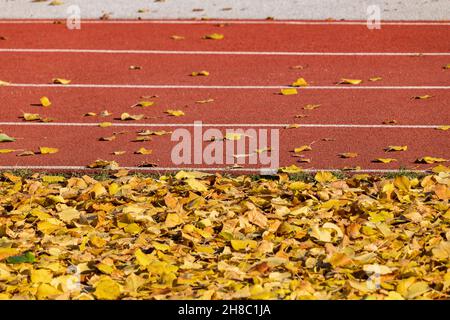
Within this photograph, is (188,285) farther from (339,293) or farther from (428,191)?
(428,191)

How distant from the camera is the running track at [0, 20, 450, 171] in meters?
7.96

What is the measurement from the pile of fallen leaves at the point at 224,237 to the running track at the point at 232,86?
84 cm

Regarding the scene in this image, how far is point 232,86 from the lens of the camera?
985cm

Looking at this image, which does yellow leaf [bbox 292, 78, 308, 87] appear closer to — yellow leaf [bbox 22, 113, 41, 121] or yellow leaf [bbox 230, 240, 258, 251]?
yellow leaf [bbox 22, 113, 41, 121]

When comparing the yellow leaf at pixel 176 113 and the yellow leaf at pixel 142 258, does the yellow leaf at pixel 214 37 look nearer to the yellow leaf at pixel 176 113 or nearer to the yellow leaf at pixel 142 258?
the yellow leaf at pixel 176 113

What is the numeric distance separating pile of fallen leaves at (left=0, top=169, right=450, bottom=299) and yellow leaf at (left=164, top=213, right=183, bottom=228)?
0.04ft

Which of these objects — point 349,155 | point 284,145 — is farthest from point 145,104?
point 349,155

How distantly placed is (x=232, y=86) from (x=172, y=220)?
14.0ft

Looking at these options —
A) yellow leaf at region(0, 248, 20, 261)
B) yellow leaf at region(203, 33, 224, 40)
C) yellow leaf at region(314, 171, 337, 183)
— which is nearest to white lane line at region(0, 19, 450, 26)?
yellow leaf at region(203, 33, 224, 40)

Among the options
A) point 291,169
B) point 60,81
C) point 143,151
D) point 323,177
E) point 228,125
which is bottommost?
point 323,177

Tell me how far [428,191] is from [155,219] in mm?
1856

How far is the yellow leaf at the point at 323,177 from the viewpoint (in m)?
6.78

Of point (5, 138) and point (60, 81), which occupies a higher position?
point (60, 81)

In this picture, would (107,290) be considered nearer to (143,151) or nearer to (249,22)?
(143,151)
